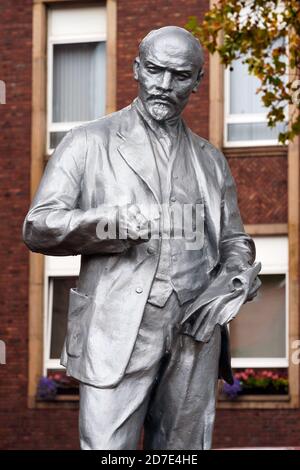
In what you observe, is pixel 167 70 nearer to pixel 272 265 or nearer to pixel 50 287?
pixel 272 265

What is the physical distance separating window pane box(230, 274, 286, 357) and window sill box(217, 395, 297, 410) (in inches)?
28.0

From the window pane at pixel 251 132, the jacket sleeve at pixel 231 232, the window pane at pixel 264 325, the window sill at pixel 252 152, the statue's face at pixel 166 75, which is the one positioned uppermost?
the window pane at pixel 251 132

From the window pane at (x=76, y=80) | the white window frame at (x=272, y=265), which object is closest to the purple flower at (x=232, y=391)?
the white window frame at (x=272, y=265)

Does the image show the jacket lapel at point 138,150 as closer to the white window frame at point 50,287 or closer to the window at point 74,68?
the white window frame at point 50,287

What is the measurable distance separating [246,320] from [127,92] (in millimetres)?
3946

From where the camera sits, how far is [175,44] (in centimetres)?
817

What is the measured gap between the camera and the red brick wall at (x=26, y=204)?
82.7 ft

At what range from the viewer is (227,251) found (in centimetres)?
840

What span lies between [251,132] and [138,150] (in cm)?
1806

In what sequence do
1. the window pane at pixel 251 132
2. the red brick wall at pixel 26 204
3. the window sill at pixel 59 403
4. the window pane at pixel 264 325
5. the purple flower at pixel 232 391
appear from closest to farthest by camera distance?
1. the purple flower at pixel 232 391
2. the red brick wall at pixel 26 204
3. the window pane at pixel 264 325
4. the window sill at pixel 59 403
5. the window pane at pixel 251 132

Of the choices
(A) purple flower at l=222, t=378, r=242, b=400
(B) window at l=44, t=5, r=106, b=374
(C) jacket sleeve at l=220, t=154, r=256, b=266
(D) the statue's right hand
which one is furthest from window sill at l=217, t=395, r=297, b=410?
(D) the statue's right hand

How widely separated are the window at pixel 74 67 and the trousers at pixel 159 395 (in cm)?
1890
